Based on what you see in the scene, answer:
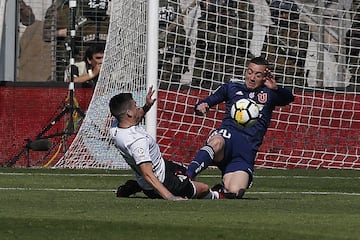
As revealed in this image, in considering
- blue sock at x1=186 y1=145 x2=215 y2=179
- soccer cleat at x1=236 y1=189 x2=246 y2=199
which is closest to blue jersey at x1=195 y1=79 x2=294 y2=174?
blue sock at x1=186 y1=145 x2=215 y2=179

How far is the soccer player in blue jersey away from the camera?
12789 millimetres

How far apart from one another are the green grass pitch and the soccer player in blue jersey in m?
0.30

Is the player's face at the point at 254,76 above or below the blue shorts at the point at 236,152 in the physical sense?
above

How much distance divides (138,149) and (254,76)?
209cm

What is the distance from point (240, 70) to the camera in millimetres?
18375

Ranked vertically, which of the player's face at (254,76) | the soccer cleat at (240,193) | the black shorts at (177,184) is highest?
the player's face at (254,76)

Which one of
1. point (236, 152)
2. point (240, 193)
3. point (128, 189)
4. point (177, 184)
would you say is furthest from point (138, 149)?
point (236, 152)

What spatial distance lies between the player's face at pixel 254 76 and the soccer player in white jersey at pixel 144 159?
145 centimetres

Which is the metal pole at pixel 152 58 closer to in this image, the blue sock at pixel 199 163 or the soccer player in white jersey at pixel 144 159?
the blue sock at pixel 199 163

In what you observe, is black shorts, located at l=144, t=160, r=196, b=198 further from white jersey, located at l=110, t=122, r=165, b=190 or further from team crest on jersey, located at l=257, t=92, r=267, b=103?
team crest on jersey, located at l=257, t=92, r=267, b=103

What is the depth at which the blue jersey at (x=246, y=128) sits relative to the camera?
13062mm

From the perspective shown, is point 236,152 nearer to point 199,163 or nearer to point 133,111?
point 199,163

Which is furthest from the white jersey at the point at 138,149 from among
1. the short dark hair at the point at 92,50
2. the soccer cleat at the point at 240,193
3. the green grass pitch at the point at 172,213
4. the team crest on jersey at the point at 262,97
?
the short dark hair at the point at 92,50

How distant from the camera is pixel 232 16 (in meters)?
18.2
